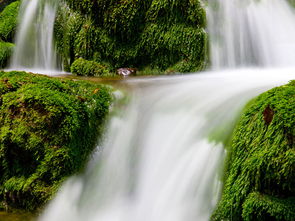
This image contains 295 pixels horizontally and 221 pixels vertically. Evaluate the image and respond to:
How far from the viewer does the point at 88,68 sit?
20.5ft

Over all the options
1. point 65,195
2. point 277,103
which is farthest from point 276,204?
point 65,195

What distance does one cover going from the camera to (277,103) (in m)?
3.09

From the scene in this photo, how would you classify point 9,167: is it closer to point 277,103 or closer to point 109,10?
point 277,103

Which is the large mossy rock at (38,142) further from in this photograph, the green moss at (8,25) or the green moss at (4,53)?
the green moss at (8,25)

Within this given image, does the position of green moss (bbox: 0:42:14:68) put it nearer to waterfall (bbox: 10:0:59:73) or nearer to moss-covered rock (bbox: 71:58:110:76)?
waterfall (bbox: 10:0:59:73)

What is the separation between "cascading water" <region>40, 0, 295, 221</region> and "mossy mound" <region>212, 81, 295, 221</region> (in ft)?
0.62

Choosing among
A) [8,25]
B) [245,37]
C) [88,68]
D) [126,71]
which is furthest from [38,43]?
[245,37]

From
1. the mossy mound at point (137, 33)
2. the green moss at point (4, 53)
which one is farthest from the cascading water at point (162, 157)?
the green moss at point (4, 53)

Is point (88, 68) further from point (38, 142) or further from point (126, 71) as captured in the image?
point (38, 142)

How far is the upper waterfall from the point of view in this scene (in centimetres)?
590

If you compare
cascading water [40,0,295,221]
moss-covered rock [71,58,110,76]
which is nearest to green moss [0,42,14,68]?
moss-covered rock [71,58,110,76]

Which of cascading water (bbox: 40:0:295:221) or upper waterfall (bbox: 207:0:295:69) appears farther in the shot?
upper waterfall (bbox: 207:0:295:69)

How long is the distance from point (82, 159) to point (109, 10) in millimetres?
3060

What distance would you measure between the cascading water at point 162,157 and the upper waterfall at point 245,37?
86 centimetres
